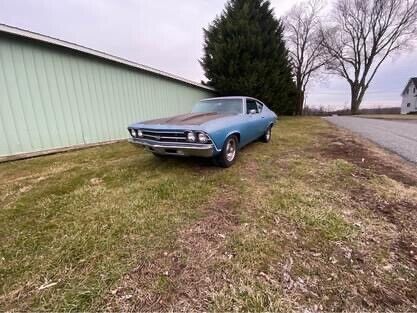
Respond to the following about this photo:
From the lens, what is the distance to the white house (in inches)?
1822

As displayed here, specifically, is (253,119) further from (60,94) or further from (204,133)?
(60,94)

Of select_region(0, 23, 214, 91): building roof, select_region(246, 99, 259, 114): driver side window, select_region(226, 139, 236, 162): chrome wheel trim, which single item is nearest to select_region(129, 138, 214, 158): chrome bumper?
select_region(226, 139, 236, 162): chrome wheel trim

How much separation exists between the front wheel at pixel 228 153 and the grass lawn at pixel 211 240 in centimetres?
24

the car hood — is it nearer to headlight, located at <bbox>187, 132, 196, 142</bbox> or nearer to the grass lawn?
headlight, located at <bbox>187, 132, 196, 142</bbox>

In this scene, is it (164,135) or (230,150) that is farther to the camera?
(230,150)

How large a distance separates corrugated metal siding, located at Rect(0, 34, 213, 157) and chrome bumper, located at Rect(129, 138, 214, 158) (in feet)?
12.0

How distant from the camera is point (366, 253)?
2033mm

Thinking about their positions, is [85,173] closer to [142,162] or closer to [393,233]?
[142,162]

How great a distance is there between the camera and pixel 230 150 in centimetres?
436

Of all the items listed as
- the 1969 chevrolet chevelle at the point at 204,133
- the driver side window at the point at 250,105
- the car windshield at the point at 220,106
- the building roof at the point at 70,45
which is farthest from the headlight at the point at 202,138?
the building roof at the point at 70,45

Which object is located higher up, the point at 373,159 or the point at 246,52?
the point at 246,52

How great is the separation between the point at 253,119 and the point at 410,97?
202 feet

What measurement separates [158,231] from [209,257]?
26.1 inches

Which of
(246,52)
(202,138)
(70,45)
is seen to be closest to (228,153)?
(202,138)
